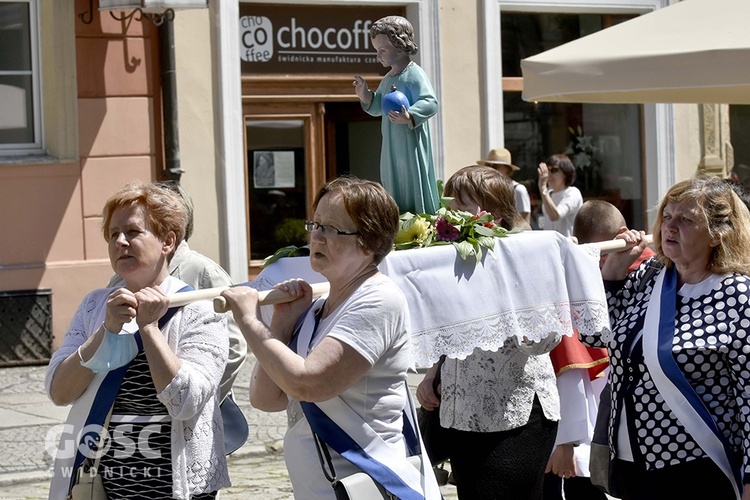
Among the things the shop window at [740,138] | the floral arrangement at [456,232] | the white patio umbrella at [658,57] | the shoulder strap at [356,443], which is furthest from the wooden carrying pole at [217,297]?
the shop window at [740,138]

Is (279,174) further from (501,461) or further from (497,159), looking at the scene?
(501,461)

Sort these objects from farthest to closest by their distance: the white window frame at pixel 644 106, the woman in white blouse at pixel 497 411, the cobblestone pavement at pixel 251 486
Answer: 1. the white window frame at pixel 644 106
2. the cobblestone pavement at pixel 251 486
3. the woman in white blouse at pixel 497 411

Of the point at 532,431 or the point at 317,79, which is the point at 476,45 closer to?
the point at 317,79

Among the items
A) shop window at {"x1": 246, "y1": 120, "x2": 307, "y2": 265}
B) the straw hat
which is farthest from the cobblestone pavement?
the straw hat

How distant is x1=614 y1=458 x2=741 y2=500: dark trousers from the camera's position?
141 inches

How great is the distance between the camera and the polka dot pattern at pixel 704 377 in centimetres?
353

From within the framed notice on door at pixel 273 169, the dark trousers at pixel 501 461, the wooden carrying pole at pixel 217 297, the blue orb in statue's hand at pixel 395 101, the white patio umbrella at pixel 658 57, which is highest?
the white patio umbrella at pixel 658 57

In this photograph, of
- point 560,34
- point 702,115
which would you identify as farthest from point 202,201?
point 702,115

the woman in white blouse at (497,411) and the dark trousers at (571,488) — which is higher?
the woman in white blouse at (497,411)

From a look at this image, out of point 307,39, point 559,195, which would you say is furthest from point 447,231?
point 307,39

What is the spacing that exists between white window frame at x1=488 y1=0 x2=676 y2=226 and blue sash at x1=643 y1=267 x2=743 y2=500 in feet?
29.7

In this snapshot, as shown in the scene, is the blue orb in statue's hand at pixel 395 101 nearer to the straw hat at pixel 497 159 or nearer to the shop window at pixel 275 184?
the straw hat at pixel 497 159

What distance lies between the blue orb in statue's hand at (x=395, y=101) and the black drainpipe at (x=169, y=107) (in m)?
6.77

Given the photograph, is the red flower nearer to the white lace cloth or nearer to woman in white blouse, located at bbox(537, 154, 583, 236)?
the white lace cloth
